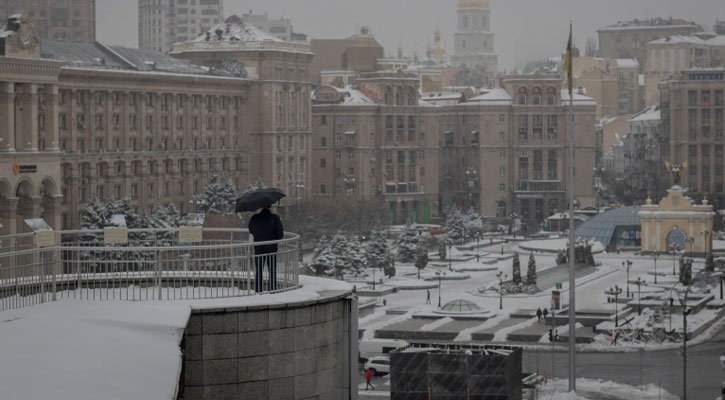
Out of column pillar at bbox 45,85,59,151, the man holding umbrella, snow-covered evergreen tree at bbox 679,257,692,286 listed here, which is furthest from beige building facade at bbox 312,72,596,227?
the man holding umbrella

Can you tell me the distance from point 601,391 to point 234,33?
95007mm

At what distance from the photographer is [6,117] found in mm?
97062

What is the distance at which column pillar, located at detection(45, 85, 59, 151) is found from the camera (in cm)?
10431

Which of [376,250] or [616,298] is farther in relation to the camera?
[376,250]

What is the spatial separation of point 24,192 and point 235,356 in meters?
80.8

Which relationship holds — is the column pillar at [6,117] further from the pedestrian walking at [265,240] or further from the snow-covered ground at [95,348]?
the snow-covered ground at [95,348]

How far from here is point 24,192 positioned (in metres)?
98.6

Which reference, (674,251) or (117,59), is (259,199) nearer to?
(674,251)

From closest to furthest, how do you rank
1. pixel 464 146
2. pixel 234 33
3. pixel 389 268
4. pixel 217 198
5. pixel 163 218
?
pixel 389 268 → pixel 163 218 → pixel 217 198 → pixel 234 33 → pixel 464 146

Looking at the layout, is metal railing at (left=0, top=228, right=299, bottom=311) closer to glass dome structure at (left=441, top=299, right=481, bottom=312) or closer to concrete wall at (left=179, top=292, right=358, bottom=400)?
concrete wall at (left=179, top=292, right=358, bottom=400)

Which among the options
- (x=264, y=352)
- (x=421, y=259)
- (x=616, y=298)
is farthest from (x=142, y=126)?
(x=264, y=352)

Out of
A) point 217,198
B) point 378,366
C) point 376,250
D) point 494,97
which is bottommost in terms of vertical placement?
point 378,366

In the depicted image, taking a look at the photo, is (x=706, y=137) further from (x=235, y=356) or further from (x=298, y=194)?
(x=235, y=356)

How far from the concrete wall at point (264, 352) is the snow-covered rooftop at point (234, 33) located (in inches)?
5322
